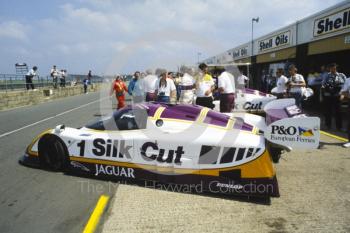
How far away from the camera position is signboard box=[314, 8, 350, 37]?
34.1 feet

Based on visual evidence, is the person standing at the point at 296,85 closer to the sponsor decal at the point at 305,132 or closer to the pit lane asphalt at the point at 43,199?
the sponsor decal at the point at 305,132

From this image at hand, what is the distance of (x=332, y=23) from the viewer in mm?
11172

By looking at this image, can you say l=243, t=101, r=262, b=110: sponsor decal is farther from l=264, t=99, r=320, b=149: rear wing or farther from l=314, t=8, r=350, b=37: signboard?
l=264, t=99, r=320, b=149: rear wing

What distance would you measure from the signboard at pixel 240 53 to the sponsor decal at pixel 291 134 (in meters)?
21.2

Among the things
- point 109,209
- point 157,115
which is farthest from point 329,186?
point 109,209

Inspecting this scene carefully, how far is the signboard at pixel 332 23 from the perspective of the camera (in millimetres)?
10388

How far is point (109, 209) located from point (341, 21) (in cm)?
1034

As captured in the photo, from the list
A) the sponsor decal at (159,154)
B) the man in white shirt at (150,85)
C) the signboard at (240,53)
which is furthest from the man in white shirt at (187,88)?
the signboard at (240,53)

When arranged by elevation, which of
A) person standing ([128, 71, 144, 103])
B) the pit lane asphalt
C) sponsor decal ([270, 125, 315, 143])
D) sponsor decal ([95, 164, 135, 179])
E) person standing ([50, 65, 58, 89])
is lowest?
the pit lane asphalt

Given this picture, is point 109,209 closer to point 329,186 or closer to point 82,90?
point 329,186

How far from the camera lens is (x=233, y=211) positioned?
3736mm

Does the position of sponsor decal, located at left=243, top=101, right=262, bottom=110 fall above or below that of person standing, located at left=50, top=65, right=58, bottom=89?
below

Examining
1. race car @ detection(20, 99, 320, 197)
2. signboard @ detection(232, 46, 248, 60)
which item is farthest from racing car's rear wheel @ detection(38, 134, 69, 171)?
signboard @ detection(232, 46, 248, 60)

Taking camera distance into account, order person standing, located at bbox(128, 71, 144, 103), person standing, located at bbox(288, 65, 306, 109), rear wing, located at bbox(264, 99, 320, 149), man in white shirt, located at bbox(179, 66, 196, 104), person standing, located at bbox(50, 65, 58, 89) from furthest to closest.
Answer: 1. person standing, located at bbox(50, 65, 58, 89)
2. person standing, located at bbox(128, 71, 144, 103)
3. man in white shirt, located at bbox(179, 66, 196, 104)
4. person standing, located at bbox(288, 65, 306, 109)
5. rear wing, located at bbox(264, 99, 320, 149)
